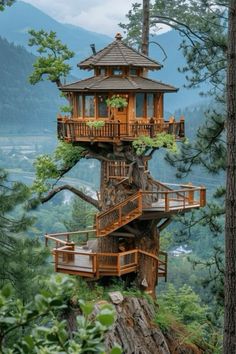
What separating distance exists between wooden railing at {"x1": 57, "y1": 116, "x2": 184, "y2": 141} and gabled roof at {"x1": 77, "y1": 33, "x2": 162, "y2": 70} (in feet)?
4.77

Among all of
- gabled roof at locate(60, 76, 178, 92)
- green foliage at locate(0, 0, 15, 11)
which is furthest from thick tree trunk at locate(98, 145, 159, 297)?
green foliage at locate(0, 0, 15, 11)

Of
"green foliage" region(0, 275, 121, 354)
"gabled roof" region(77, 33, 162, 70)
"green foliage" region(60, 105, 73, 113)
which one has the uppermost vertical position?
"gabled roof" region(77, 33, 162, 70)

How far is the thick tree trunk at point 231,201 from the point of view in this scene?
9648mm

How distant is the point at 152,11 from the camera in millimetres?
21250

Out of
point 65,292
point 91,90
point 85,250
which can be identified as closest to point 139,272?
point 85,250

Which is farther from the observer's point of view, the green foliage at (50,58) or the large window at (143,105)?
the green foliage at (50,58)

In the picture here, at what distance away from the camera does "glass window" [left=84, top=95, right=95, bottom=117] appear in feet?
50.1

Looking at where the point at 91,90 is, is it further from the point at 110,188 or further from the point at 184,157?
the point at 184,157

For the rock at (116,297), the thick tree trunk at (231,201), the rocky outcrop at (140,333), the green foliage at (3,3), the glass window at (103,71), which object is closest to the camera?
the thick tree trunk at (231,201)

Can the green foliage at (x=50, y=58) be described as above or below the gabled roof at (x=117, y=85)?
above

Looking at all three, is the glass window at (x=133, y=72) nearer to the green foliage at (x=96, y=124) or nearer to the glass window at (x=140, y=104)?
the glass window at (x=140, y=104)

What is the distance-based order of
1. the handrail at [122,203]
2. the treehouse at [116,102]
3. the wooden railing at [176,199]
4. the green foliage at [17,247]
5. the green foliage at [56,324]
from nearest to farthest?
the green foliage at [56,324] < the green foliage at [17,247] < the handrail at [122,203] < the treehouse at [116,102] < the wooden railing at [176,199]

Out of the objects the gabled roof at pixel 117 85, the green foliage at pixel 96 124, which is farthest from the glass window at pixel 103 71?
the green foliage at pixel 96 124

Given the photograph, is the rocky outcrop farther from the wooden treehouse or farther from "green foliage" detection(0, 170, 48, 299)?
"green foliage" detection(0, 170, 48, 299)
